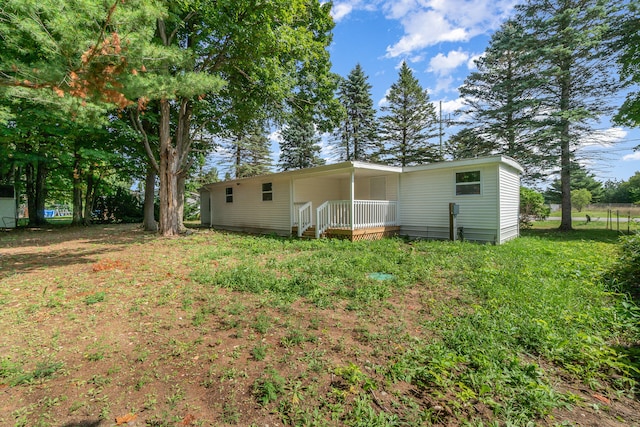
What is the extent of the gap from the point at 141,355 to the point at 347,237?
7.32 m

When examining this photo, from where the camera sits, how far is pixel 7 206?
13891 millimetres

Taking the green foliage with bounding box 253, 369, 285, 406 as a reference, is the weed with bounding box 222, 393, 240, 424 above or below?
below

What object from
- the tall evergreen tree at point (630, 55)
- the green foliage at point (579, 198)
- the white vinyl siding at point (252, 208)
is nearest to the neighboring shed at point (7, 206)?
the white vinyl siding at point (252, 208)

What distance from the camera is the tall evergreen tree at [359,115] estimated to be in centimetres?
2300

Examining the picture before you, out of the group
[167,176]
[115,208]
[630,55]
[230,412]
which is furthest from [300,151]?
[230,412]

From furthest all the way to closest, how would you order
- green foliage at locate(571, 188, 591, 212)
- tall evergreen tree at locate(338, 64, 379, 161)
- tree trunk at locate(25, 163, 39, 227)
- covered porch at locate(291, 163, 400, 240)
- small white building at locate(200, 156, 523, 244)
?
green foliage at locate(571, 188, 591, 212), tall evergreen tree at locate(338, 64, 379, 161), tree trunk at locate(25, 163, 39, 227), covered porch at locate(291, 163, 400, 240), small white building at locate(200, 156, 523, 244)

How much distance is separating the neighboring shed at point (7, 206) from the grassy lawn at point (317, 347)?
12.3 metres

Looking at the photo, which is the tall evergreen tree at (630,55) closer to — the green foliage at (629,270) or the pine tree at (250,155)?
the green foliage at (629,270)

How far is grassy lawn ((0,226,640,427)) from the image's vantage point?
2078mm

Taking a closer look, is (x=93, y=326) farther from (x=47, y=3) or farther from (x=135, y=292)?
(x=47, y=3)

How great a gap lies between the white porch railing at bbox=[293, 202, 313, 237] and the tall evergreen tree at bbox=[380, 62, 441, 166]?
46.8 feet

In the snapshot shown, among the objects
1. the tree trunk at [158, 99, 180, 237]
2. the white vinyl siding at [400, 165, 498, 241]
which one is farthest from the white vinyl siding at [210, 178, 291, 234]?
the white vinyl siding at [400, 165, 498, 241]

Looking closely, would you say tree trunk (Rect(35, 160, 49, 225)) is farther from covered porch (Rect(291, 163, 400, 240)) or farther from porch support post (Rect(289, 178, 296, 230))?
covered porch (Rect(291, 163, 400, 240))

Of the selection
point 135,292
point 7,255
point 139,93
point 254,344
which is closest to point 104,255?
point 7,255
